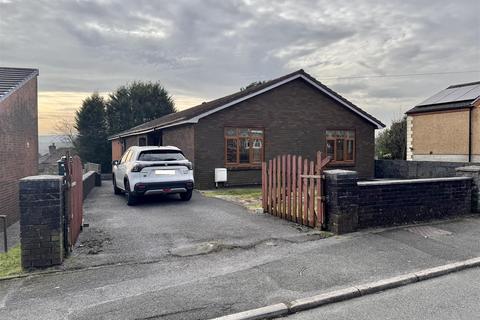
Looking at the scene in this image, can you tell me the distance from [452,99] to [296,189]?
19.0 metres

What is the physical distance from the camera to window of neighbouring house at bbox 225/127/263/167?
16.0 m

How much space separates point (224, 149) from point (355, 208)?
9.37 m

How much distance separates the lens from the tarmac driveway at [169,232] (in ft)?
18.8

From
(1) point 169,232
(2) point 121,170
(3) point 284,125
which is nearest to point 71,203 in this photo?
(1) point 169,232

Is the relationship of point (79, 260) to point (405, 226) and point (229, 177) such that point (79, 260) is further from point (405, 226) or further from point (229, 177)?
point (229, 177)

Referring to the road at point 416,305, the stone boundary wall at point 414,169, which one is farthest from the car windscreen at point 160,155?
the stone boundary wall at point 414,169

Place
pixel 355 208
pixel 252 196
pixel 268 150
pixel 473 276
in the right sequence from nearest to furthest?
1. pixel 473 276
2. pixel 355 208
3. pixel 252 196
4. pixel 268 150

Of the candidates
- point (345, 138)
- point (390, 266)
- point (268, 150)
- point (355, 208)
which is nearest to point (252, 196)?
point (268, 150)

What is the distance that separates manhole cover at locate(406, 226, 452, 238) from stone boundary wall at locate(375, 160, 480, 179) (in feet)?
35.6

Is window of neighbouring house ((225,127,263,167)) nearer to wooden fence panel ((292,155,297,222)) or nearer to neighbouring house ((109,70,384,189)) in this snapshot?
neighbouring house ((109,70,384,189))

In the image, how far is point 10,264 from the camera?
522 centimetres

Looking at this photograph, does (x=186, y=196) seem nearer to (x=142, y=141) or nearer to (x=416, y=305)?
(x=416, y=305)

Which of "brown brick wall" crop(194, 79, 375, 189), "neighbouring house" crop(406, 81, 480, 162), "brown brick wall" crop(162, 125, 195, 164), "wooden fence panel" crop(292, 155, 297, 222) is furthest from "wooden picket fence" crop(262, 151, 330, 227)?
"neighbouring house" crop(406, 81, 480, 162)

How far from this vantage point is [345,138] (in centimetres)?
1947
